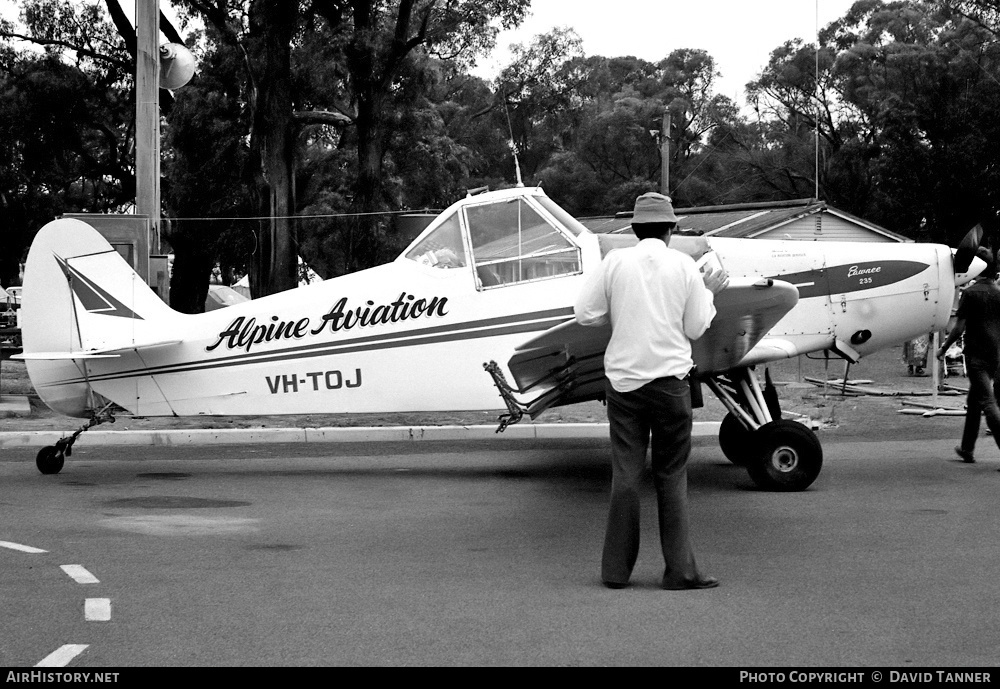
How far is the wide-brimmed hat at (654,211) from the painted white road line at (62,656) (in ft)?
11.1

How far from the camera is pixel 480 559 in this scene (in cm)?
662

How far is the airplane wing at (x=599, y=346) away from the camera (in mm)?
7676

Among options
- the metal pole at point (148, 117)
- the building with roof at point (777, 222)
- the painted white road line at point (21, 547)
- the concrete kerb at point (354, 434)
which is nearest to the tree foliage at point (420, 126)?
the building with roof at point (777, 222)

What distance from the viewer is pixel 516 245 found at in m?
9.53

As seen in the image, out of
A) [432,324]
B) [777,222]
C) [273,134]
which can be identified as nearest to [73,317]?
[432,324]

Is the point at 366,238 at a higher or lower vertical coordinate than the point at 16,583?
higher

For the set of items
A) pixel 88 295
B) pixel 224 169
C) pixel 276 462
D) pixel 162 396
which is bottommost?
pixel 276 462

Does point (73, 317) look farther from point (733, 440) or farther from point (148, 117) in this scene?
point (148, 117)

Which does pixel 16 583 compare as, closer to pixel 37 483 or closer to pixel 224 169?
pixel 37 483

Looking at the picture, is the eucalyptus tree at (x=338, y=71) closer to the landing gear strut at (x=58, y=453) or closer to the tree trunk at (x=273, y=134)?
the tree trunk at (x=273, y=134)

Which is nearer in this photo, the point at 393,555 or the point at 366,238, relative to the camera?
the point at 393,555

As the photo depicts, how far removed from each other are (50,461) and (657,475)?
6370 millimetres

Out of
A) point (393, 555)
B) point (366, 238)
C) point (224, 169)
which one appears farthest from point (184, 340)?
point (224, 169)
